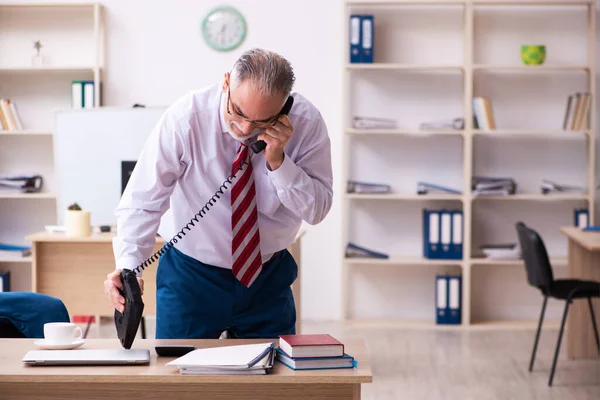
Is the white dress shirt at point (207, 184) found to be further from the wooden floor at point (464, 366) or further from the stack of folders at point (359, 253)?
the stack of folders at point (359, 253)

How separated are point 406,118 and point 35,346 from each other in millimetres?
3987

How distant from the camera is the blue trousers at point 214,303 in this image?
7.22ft

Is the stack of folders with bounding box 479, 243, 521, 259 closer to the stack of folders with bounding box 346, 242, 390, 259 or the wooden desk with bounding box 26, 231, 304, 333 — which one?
the stack of folders with bounding box 346, 242, 390, 259

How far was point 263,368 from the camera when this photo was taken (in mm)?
1727

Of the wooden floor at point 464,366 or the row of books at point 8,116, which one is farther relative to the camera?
the row of books at point 8,116

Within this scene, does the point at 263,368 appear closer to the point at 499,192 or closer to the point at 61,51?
Answer: the point at 499,192

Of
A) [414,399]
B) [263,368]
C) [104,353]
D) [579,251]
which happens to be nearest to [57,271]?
[414,399]

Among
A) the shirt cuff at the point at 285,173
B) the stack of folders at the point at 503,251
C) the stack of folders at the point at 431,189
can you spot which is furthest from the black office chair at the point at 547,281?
the shirt cuff at the point at 285,173

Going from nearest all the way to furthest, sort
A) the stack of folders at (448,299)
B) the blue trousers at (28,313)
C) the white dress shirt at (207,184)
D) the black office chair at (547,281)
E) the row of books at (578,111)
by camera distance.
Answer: the white dress shirt at (207,184)
the blue trousers at (28,313)
the black office chair at (547,281)
the row of books at (578,111)
the stack of folders at (448,299)

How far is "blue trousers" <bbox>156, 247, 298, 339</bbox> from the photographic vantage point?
2.20 m

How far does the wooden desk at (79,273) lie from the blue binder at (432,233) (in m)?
1.72

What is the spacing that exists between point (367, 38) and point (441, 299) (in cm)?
179

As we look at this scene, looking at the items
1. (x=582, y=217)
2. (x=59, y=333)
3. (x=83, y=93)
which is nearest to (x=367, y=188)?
(x=582, y=217)

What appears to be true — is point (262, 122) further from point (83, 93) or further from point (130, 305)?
point (83, 93)
